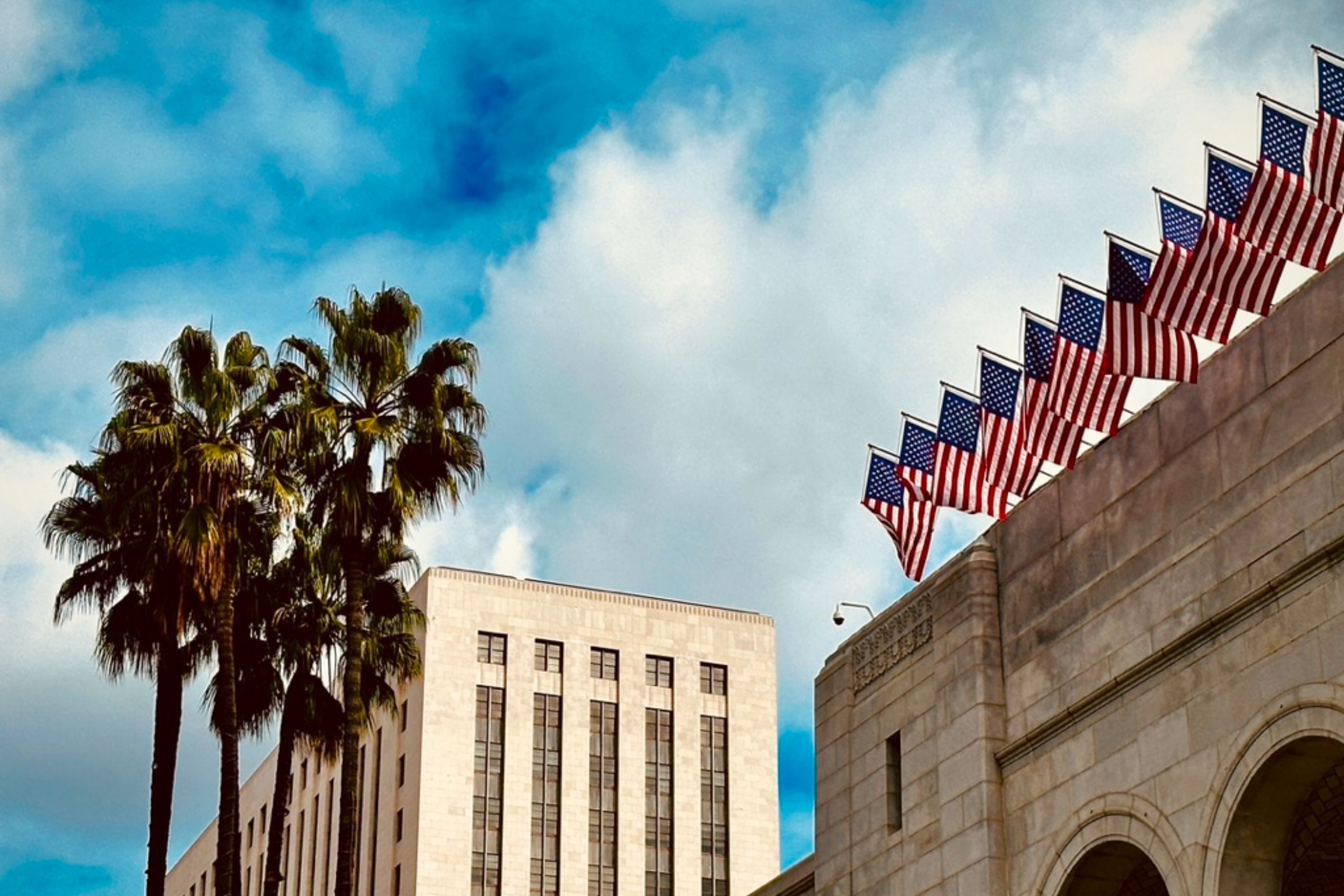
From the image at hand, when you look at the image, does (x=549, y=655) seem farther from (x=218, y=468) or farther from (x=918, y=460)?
(x=918, y=460)

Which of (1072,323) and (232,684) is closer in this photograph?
(1072,323)

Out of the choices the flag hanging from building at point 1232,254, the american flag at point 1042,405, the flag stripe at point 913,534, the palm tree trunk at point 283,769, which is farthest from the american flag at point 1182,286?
the palm tree trunk at point 283,769

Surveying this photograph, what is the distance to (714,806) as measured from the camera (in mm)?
83562

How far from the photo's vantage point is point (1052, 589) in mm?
26500

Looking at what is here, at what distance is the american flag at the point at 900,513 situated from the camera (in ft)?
97.7

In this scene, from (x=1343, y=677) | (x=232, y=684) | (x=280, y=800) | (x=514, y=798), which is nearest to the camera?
(x=1343, y=677)

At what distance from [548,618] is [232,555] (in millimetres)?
47667

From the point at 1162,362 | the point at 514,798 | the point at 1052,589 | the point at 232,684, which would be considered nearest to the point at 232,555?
the point at 232,684

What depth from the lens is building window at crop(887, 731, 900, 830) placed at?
1185 inches

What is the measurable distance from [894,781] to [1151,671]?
7346 mm

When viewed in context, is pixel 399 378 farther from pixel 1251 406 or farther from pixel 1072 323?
pixel 1251 406

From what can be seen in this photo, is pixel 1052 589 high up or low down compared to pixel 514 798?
down

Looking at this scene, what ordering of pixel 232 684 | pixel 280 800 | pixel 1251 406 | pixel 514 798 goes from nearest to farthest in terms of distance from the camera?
pixel 1251 406 → pixel 232 684 → pixel 280 800 → pixel 514 798

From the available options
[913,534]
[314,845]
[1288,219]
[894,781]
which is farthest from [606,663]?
[1288,219]
